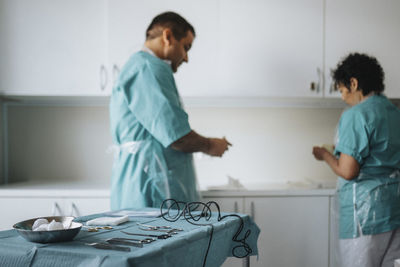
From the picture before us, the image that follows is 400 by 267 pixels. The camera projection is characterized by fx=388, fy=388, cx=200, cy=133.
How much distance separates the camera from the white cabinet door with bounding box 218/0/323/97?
2.18 meters

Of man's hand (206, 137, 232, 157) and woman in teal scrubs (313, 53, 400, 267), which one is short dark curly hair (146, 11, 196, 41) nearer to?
man's hand (206, 137, 232, 157)

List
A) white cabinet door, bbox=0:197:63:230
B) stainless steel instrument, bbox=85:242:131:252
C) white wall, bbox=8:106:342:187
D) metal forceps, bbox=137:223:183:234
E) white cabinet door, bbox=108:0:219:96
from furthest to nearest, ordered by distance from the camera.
→ white wall, bbox=8:106:342:187 < white cabinet door, bbox=108:0:219:96 < white cabinet door, bbox=0:197:63:230 < metal forceps, bbox=137:223:183:234 < stainless steel instrument, bbox=85:242:131:252

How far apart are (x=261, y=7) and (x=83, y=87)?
110cm

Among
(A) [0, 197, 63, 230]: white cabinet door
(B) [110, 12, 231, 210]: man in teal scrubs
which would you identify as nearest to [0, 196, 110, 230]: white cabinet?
(A) [0, 197, 63, 230]: white cabinet door

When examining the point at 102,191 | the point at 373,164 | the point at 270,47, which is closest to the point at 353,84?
the point at 373,164

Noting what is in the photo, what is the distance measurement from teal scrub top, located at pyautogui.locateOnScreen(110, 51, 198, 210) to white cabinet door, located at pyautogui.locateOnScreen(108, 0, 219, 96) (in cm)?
62

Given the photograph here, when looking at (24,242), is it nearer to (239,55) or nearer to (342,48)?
(239,55)

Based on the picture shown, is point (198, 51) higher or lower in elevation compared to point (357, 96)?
higher

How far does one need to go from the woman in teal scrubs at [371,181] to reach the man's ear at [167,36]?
33.2 inches

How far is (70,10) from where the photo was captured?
2188 millimetres

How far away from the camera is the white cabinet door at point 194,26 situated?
2158 mm

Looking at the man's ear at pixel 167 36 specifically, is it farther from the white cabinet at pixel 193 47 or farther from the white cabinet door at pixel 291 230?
the white cabinet door at pixel 291 230

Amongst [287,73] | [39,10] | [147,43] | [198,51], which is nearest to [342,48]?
[287,73]

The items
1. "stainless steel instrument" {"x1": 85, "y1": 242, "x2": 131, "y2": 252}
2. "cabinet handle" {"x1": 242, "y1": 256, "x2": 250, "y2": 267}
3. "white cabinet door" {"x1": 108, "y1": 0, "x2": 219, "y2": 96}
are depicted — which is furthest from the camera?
"white cabinet door" {"x1": 108, "y1": 0, "x2": 219, "y2": 96}
